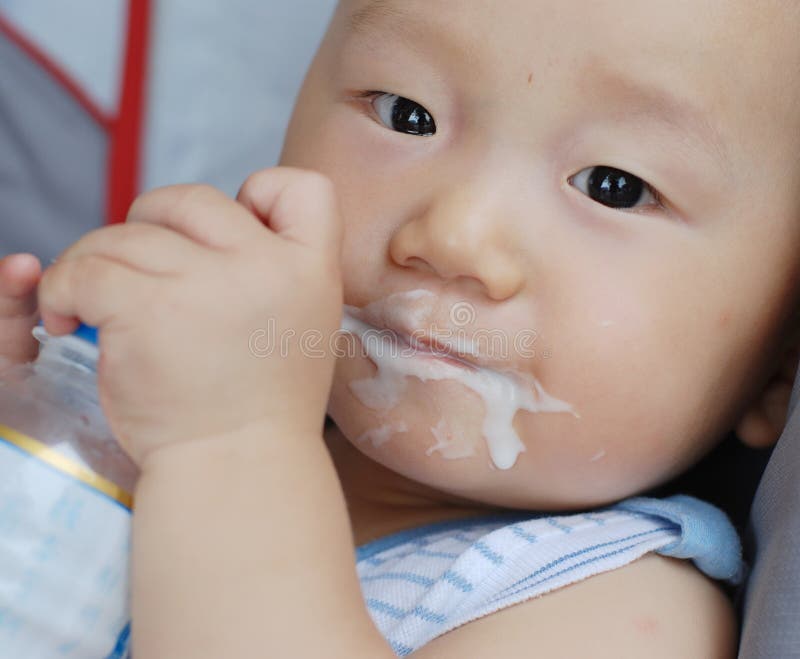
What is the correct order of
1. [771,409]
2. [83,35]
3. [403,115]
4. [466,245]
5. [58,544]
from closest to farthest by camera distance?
[58,544] < [466,245] < [403,115] < [771,409] < [83,35]

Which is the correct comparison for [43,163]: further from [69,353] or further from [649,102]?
[649,102]

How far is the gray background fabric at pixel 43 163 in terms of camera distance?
1.46 m

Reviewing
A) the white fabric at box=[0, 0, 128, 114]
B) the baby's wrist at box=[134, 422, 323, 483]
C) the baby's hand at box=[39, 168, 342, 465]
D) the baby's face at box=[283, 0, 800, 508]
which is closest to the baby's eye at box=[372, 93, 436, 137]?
the baby's face at box=[283, 0, 800, 508]

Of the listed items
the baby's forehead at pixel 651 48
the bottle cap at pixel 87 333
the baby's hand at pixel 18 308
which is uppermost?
the baby's forehead at pixel 651 48

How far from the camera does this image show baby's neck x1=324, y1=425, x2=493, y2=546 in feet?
3.83

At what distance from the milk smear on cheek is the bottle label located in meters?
0.31

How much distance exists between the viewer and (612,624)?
884 mm

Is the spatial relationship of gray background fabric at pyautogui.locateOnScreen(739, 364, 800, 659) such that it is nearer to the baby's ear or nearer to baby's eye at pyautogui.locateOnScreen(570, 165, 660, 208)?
the baby's ear

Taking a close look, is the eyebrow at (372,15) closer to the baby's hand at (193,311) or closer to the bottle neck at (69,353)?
the baby's hand at (193,311)

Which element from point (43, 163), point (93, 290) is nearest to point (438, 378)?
point (93, 290)

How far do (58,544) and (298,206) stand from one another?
0.91 ft

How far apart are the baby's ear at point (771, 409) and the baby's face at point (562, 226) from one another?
4.2 inches

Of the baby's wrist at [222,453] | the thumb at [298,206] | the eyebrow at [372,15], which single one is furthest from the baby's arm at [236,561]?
the eyebrow at [372,15]

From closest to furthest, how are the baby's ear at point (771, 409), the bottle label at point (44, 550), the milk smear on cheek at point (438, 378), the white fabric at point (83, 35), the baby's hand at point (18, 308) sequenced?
the bottle label at point (44, 550)
the baby's hand at point (18, 308)
the milk smear on cheek at point (438, 378)
the baby's ear at point (771, 409)
the white fabric at point (83, 35)
